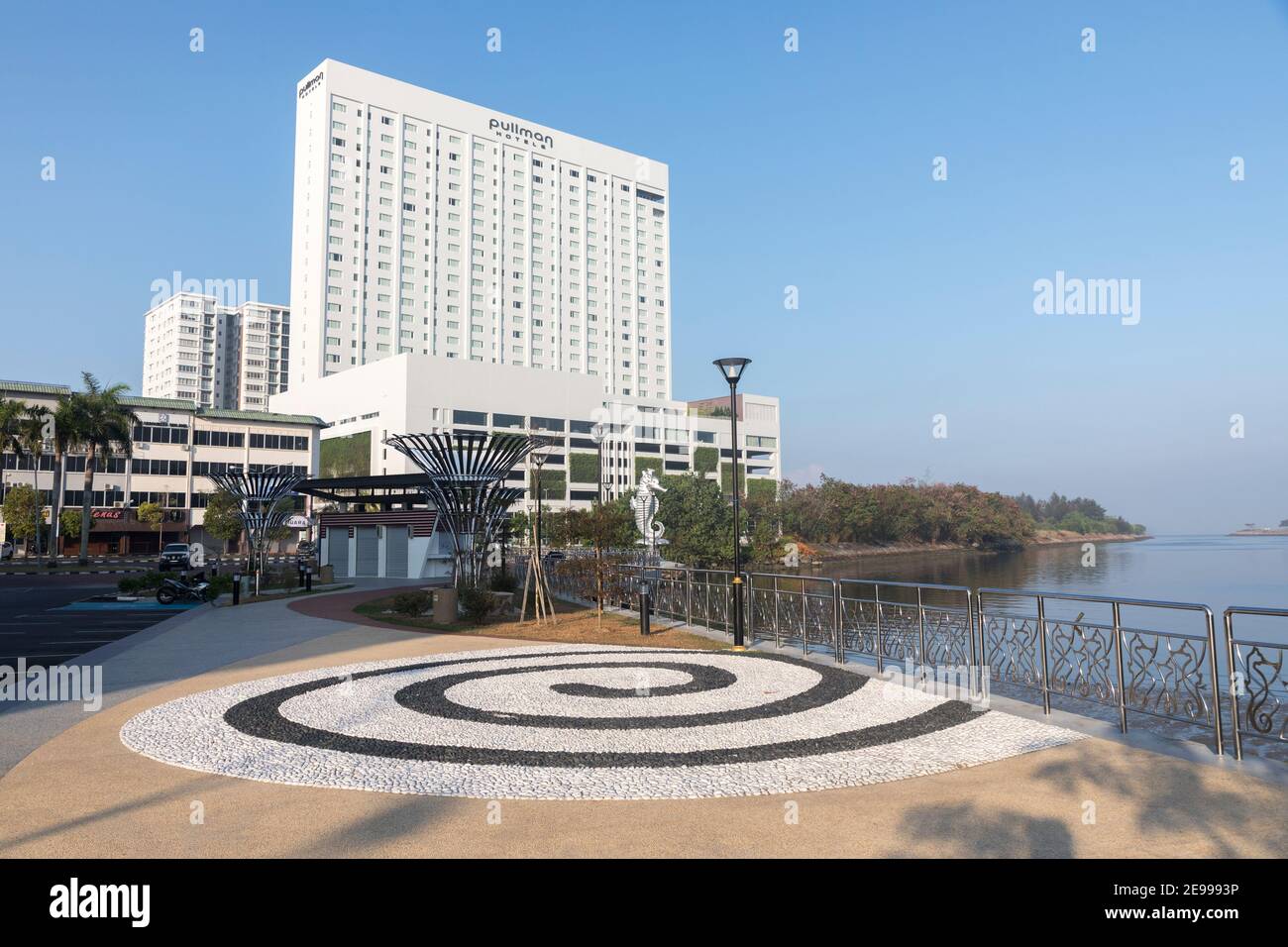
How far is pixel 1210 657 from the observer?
7.51 meters

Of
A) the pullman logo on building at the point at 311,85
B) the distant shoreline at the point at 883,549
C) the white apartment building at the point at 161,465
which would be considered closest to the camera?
the white apartment building at the point at 161,465

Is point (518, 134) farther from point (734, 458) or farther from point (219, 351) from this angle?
point (734, 458)

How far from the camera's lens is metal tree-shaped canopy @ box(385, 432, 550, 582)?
2538 cm

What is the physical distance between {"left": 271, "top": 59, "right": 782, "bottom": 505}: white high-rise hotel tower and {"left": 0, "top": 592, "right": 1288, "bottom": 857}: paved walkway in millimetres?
88470

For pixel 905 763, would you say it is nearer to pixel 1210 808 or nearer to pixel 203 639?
pixel 1210 808

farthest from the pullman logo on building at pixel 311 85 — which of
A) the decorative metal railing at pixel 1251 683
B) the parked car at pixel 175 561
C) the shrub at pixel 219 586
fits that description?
the decorative metal railing at pixel 1251 683

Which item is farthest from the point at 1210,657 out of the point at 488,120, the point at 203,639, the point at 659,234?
the point at 659,234

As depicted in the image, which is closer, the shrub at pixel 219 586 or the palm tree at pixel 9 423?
the shrub at pixel 219 586

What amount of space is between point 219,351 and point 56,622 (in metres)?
155

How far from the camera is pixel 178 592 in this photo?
1043 inches

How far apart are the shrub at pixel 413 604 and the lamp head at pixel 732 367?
453 inches

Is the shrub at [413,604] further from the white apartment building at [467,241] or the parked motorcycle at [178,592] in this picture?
the white apartment building at [467,241]

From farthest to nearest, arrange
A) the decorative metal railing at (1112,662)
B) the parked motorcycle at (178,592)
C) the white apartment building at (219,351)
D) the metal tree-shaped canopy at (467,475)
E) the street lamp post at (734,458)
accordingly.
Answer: the white apartment building at (219,351)
the parked motorcycle at (178,592)
the metal tree-shaped canopy at (467,475)
the street lamp post at (734,458)
the decorative metal railing at (1112,662)

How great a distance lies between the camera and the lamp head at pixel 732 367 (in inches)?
632
